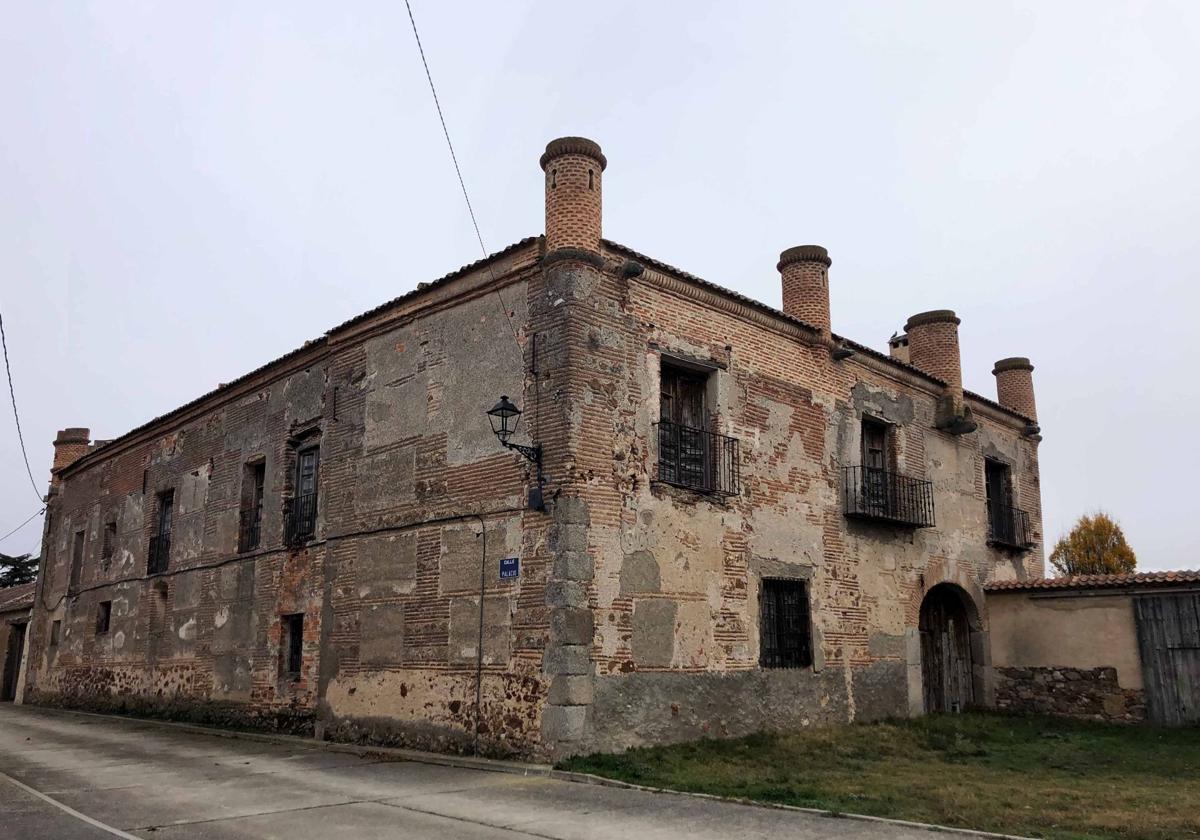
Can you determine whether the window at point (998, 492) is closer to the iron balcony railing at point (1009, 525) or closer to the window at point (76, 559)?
the iron balcony railing at point (1009, 525)

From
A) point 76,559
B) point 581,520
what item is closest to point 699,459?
point 581,520

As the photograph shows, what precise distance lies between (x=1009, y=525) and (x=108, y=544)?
19.5 m

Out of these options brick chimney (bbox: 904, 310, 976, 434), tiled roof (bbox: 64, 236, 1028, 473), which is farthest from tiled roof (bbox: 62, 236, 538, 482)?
brick chimney (bbox: 904, 310, 976, 434)

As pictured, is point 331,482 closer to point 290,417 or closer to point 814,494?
point 290,417

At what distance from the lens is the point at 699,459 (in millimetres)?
12914

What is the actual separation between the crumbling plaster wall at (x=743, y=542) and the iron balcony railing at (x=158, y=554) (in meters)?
11.8

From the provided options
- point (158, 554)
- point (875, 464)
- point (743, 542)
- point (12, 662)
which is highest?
point (875, 464)

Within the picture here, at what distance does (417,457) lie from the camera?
13.3 meters

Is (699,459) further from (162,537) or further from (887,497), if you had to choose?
(162,537)

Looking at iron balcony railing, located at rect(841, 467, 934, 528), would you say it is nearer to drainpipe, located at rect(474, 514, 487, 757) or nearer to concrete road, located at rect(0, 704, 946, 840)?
drainpipe, located at rect(474, 514, 487, 757)

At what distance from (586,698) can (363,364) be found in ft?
21.3

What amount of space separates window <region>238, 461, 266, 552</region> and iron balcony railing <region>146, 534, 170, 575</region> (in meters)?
3.27

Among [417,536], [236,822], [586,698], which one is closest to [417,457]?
[417,536]

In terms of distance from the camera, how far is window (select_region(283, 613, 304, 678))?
15.1 meters
